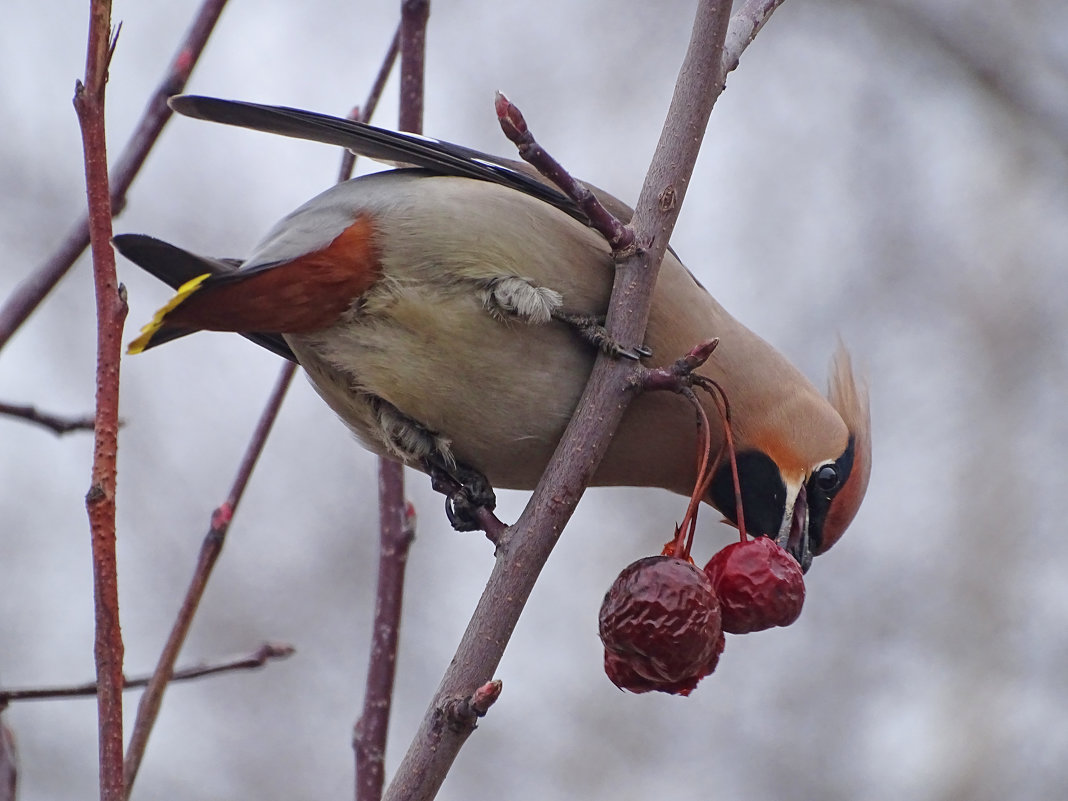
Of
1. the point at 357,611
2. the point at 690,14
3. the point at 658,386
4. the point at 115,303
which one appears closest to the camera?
the point at 115,303

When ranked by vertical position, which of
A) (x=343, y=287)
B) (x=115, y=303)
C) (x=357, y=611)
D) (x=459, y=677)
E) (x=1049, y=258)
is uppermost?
(x=1049, y=258)

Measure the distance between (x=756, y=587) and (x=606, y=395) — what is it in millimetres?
413

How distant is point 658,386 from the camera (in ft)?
6.51

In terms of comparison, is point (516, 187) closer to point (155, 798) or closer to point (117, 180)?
point (117, 180)

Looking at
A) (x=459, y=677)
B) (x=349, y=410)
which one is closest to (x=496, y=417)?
(x=349, y=410)

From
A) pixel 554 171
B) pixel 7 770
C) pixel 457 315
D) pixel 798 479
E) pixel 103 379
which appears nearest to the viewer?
pixel 103 379

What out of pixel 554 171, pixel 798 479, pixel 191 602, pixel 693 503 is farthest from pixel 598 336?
pixel 191 602

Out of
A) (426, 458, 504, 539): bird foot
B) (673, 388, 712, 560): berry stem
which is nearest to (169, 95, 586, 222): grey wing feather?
(673, 388, 712, 560): berry stem

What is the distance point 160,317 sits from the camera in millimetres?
2074

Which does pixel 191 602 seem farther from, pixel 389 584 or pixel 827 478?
pixel 827 478

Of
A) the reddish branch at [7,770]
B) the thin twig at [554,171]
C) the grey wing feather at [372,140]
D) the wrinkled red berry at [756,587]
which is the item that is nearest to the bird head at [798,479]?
the wrinkled red berry at [756,587]

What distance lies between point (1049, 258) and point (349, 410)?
714 centimetres

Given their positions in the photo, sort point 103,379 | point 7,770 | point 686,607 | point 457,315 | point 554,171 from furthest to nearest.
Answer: point 457,315
point 686,607
point 554,171
point 7,770
point 103,379

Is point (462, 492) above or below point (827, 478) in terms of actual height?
below
